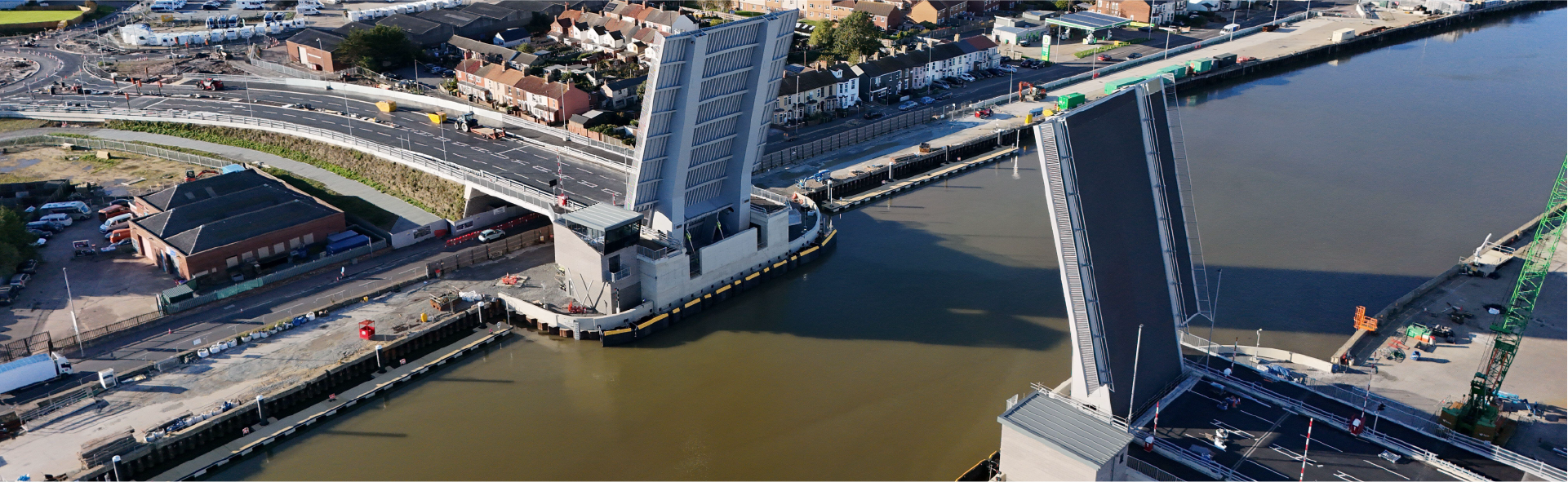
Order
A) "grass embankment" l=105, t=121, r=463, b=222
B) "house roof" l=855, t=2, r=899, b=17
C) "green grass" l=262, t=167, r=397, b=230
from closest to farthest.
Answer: "green grass" l=262, t=167, r=397, b=230
"grass embankment" l=105, t=121, r=463, b=222
"house roof" l=855, t=2, r=899, b=17

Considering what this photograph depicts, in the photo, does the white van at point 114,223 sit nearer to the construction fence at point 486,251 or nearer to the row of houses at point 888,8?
the construction fence at point 486,251

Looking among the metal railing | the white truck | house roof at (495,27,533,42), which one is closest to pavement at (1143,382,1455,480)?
the metal railing

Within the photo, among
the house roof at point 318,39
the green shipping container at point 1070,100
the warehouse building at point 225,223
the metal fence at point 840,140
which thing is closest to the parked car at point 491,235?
the warehouse building at point 225,223

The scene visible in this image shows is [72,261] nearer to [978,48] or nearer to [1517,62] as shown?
[978,48]

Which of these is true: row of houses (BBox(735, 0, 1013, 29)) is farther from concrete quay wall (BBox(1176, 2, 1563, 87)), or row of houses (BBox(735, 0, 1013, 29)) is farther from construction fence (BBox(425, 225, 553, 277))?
construction fence (BBox(425, 225, 553, 277))

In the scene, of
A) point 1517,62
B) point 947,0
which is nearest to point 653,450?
point 947,0

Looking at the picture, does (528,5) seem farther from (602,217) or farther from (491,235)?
(602,217)
